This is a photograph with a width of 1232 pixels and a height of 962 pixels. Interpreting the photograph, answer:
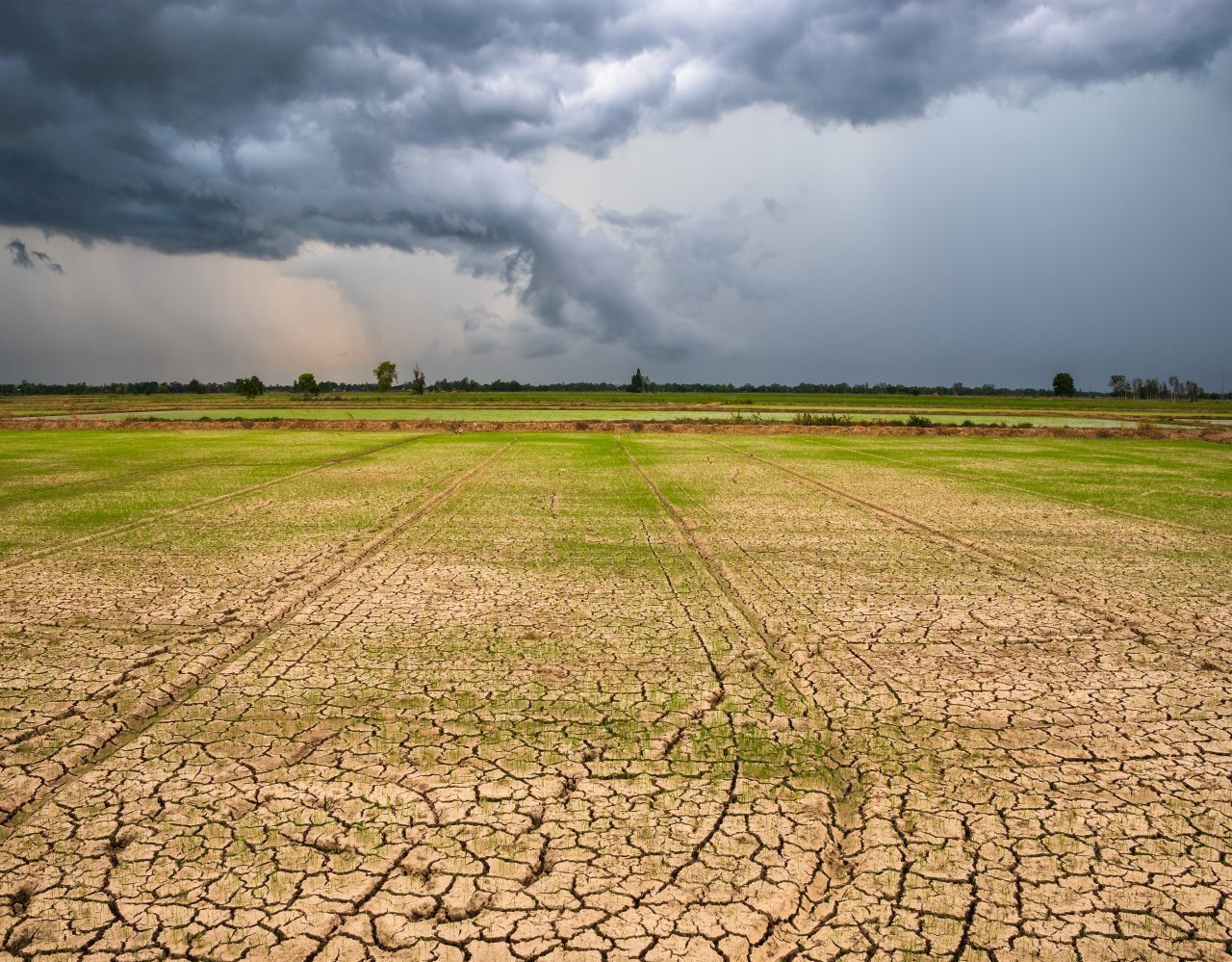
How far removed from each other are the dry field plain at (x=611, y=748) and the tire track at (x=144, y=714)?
27mm

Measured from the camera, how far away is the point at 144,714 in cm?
495

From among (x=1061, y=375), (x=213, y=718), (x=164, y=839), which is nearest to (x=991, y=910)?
(x=164, y=839)

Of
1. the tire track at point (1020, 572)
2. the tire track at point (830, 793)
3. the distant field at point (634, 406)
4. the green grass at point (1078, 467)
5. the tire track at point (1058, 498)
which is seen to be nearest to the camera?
the tire track at point (830, 793)

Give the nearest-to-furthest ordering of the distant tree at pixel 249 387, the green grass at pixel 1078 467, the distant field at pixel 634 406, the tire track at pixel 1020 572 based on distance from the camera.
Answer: the tire track at pixel 1020 572 < the green grass at pixel 1078 467 < the distant field at pixel 634 406 < the distant tree at pixel 249 387

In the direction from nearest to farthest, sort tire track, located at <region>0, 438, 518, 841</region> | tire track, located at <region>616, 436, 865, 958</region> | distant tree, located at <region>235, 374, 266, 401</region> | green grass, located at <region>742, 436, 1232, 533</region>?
1. tire track, located at <region>616, 436, 865, 958</region>
2. tire track, located at <region>0, 438, 518, 841</region>
3. green grass, located at <region>742, 436, 1232, 533</region>
4. distant tree, located at <region>235, 374, 266, 401</region>

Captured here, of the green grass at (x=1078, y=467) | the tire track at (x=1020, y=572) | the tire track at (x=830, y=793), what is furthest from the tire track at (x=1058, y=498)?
the tire track at (x=830, y=793)

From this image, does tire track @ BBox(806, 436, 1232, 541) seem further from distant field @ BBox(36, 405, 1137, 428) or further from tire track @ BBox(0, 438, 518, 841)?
distant field @ BBox(36, 405, 1137, 428)

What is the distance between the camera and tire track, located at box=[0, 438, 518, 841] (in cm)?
388

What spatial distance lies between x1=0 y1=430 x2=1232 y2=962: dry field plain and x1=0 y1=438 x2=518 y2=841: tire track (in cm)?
3

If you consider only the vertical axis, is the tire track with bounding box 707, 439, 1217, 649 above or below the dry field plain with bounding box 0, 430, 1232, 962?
above

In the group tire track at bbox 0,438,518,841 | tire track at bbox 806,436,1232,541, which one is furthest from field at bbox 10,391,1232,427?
tire track at bbox 0,438,518,841

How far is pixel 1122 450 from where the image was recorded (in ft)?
96.5

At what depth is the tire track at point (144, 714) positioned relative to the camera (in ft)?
12.7

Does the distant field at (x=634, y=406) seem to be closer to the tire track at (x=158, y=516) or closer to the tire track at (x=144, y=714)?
the tire track at (x=158, y=516)
